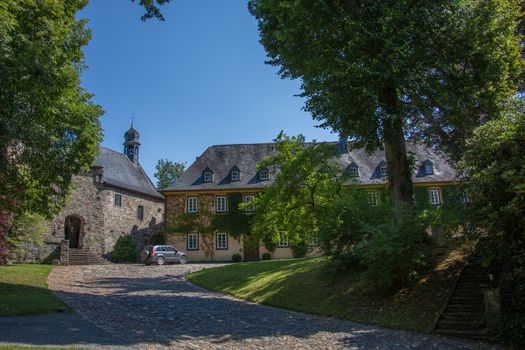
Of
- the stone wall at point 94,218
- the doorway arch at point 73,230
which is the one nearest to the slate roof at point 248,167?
the stone wall at point 94,218

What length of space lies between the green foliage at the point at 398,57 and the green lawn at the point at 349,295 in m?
4.46

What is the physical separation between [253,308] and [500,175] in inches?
316

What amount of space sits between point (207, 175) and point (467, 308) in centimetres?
3010

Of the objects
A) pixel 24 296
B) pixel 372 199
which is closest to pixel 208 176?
pixel 372 199

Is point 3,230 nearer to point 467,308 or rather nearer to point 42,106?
point 42,106

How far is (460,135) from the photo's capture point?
16.2 metres

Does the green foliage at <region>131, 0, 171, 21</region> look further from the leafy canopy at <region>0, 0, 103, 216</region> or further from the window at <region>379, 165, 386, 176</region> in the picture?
the window at <region>379, 165, 386, 176</region>

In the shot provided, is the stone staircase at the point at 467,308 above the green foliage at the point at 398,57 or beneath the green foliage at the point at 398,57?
beneath

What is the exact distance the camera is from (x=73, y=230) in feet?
109

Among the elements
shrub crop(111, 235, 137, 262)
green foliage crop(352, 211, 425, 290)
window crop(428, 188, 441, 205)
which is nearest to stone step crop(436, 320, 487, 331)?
green foliage crop(352, 211, 425, 290)

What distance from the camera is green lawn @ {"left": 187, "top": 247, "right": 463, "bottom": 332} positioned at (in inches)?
421

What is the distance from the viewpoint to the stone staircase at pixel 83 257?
29772mm

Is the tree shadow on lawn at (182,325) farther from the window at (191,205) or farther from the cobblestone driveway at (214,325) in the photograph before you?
the window at (191,205)

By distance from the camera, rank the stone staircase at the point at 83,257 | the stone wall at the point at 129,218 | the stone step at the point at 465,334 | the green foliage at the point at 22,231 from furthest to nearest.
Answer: the stone wall at the point at 129,218 → the stone staircase at the point at 83,257 → the green foliage at the point at 22,231 → the stone step at the point at 465,334
